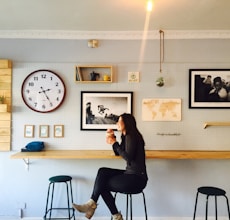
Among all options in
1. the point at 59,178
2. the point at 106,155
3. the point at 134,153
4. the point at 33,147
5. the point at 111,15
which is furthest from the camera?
the point at 33,147

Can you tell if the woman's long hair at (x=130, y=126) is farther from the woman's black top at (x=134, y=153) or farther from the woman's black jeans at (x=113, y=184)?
the woman's black jeans at (x=113, y=184)

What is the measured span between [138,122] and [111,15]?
1342 mm

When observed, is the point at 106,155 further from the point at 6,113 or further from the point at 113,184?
the point at 6,113

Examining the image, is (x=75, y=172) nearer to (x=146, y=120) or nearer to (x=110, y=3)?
(x=146, y=120)

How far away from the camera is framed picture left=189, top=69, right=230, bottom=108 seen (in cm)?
352

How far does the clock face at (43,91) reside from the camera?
3.57m

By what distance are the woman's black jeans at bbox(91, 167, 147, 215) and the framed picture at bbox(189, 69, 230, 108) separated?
4.15 ft

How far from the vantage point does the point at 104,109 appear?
3.56 meters

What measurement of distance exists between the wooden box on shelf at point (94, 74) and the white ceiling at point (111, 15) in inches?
18.5

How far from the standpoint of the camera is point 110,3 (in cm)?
266

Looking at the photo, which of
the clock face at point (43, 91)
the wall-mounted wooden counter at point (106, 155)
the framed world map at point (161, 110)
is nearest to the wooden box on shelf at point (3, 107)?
the clock face at point (43, 91)

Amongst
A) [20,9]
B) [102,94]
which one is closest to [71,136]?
[102,94]

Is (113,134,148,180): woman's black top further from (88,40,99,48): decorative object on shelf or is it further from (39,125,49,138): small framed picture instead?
(88,40,99,48): decorative object on shelf

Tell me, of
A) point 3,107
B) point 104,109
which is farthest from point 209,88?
point 3,107
